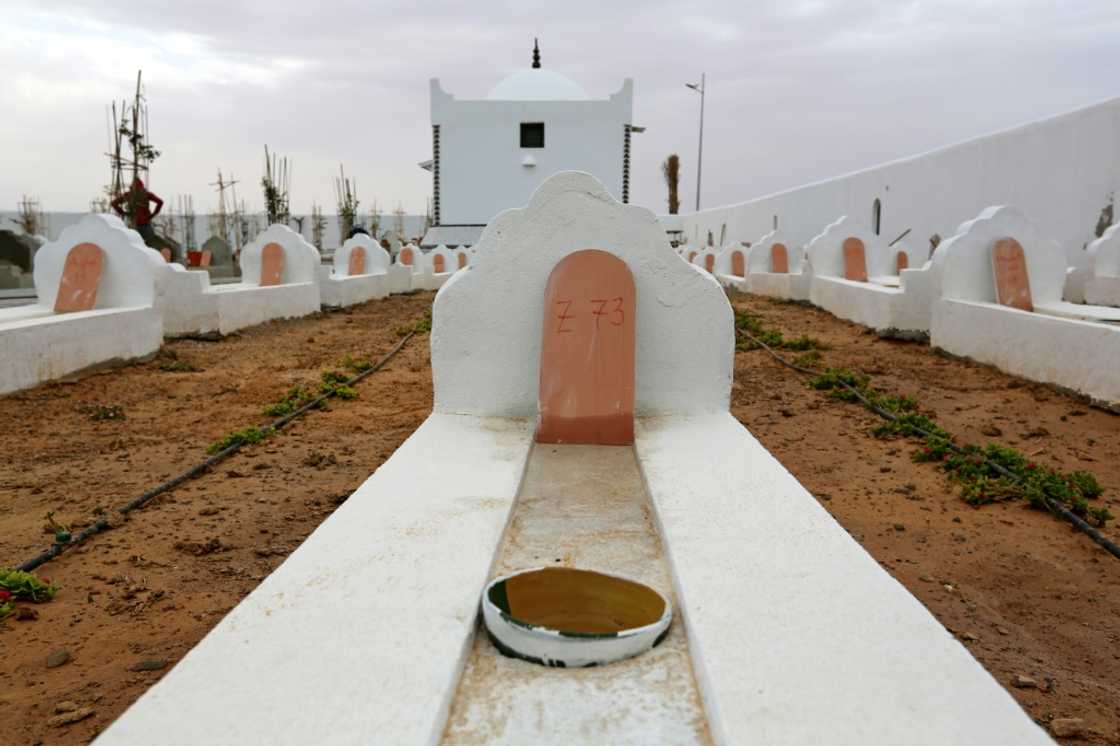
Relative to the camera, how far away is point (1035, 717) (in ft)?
7.57

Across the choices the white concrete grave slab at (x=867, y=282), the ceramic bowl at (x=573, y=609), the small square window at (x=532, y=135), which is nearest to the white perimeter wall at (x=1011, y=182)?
the white concrete grave slab at (x=867, y=282)

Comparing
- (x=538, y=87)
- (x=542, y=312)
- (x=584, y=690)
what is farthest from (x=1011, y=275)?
(x=538, y=87)

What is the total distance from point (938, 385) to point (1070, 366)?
1.10 meters

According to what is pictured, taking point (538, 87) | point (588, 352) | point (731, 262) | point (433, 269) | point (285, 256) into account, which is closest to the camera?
point (588, 352)

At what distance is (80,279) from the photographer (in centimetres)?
825

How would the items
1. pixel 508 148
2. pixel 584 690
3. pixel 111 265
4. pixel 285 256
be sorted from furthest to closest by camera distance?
pixel 508 148
pixel 285 256
pixel 111 265
pixel 584 690

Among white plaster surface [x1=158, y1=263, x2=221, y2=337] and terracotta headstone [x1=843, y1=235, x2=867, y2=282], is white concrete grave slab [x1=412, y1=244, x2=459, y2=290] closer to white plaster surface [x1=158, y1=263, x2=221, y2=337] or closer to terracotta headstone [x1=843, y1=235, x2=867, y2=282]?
terracotta headstone [x1=843, y1=235, x2=867, y2=282]

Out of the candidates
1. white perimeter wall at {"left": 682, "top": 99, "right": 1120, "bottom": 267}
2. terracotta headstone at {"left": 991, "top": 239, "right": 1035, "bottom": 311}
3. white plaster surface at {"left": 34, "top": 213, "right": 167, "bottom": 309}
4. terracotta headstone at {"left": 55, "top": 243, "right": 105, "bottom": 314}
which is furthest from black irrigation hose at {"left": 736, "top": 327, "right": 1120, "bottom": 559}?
terracotta headstone at {"left": 55, "top": 243, "right": 105, "bottom": 314}

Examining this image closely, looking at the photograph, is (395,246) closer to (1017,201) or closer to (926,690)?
(1017,201)

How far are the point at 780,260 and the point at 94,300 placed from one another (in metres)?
13.5

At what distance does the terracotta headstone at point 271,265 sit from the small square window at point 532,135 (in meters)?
17.3

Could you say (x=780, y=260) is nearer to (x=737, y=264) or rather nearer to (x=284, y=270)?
(x=737, y=264)

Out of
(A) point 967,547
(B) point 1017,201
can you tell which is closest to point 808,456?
(A) point 967,547

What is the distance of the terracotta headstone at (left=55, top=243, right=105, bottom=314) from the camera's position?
814 cm
